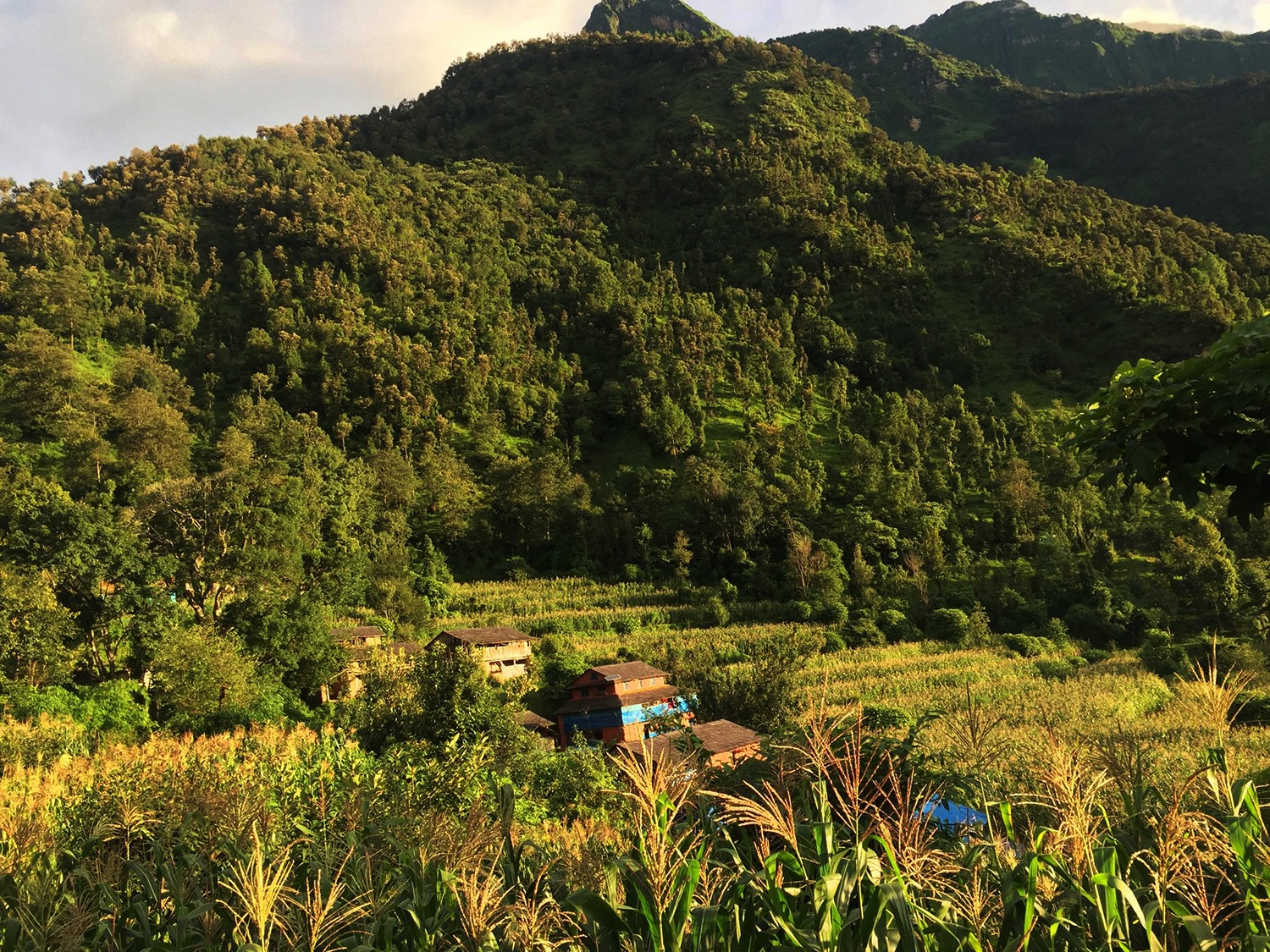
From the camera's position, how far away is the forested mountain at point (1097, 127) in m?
101

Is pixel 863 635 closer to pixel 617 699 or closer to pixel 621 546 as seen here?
pixel 617 699

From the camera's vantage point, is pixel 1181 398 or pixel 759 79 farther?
pixel 759 79

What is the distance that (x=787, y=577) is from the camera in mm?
40406

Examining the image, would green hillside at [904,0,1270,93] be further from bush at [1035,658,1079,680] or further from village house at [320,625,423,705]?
village house at [320,625,423,705]

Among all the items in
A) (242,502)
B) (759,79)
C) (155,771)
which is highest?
(759,79)

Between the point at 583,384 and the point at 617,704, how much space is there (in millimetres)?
44245

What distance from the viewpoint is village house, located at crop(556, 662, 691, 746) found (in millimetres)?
26281

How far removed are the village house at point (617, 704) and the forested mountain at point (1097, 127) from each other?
106 m

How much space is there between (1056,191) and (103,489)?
92976 mm

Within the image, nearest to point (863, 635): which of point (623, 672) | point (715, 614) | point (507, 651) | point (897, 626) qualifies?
point (897, 626)

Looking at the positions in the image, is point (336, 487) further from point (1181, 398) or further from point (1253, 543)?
point (1253, 543)

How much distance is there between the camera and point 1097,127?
124 meters

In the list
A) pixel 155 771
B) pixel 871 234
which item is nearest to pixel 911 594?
pixel 155 771

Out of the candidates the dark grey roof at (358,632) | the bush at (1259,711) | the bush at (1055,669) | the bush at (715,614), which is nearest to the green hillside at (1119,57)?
the bush at (1055,669)
